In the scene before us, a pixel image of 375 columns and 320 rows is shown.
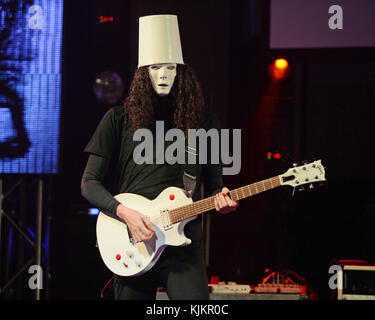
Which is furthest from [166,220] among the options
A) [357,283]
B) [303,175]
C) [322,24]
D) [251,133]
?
[251,133]

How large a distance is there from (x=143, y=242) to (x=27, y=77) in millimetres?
2370

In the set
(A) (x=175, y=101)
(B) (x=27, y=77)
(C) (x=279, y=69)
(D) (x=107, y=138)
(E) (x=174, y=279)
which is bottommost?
(E) (x=174, y=279)

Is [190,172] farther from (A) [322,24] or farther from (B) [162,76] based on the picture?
(A) [322,24]

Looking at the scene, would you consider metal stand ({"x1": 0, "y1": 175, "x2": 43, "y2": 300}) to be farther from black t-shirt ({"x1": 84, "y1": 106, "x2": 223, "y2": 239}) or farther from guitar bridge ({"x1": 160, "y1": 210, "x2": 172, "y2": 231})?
guitar bridge ({"x1": 160, "y1": 210, "x2": 172, "y2": 231})

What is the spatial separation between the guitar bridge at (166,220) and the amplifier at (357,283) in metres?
1.92

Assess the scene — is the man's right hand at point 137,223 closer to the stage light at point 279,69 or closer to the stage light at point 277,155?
the stage light at point 277,155

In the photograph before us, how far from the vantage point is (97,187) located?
2867 millimetres

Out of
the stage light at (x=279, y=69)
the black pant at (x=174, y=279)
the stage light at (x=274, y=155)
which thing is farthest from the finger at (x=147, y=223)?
the stage light at (x=279, y=69)

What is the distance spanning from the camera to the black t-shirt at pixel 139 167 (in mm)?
2859

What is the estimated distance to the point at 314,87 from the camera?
5488 mm

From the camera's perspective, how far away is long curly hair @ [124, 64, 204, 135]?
2.90 metres

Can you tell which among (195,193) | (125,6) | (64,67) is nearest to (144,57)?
(195,193)

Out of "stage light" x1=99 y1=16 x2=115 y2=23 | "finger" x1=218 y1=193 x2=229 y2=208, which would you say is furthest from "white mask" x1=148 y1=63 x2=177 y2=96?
"stage light" x1=99 y1=16 x2=115 y2=23

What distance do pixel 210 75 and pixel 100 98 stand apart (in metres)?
1.00
